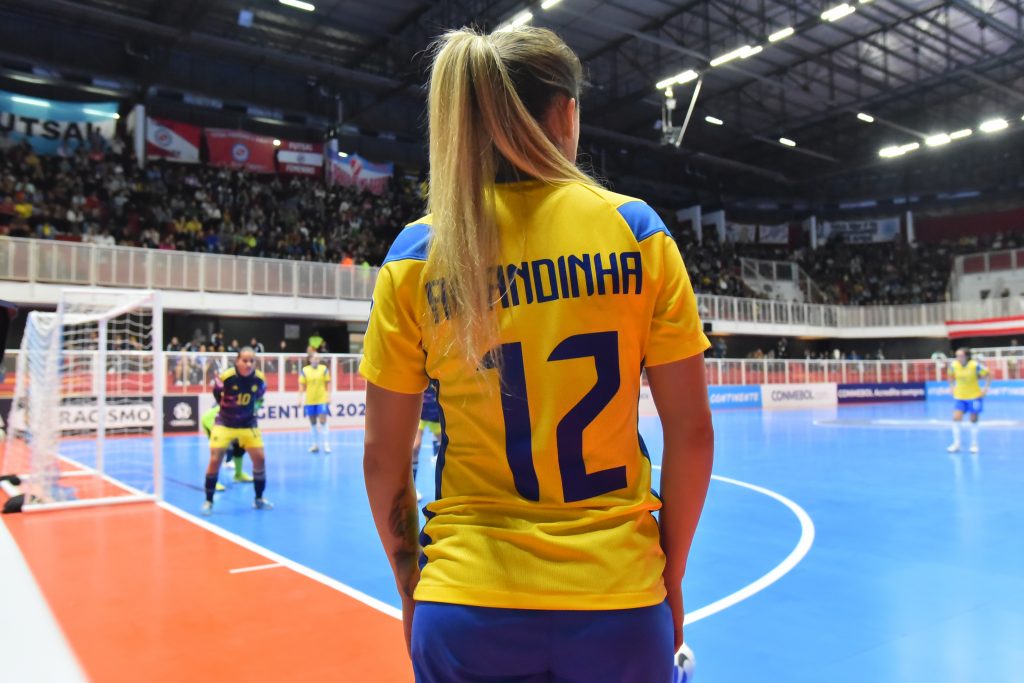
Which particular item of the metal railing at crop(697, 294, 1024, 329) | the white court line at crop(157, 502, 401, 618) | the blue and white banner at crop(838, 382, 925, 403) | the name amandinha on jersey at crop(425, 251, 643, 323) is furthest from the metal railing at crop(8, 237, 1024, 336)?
the name amandinha on jersey at crop(425, 251, 643, 323)

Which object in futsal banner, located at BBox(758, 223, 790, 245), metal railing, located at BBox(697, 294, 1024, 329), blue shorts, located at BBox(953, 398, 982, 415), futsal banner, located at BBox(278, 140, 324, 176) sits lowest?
blue shorts, located at BBox(953, 398, 982, 415)

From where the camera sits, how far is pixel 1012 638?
414 centimetres

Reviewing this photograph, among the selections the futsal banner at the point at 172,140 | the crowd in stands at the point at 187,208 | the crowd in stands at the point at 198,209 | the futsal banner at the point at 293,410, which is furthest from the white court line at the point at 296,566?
the futsal banner at the point at 172,140

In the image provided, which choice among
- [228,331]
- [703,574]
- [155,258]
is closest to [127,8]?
[155,258]

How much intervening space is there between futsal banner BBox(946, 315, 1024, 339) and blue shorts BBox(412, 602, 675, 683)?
44112mm

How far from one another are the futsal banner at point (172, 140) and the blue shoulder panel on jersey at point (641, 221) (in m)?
31.3

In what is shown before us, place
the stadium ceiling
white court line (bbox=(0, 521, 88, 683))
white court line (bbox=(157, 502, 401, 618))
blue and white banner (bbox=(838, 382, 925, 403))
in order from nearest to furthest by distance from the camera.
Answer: white court line (bbox=(0, 521, 88, 683)) → white court line (bbox=(157, 502, 401, 618)) → the stadium ceiling → blue and white banner (bbox=(838, 382, 925, 403))

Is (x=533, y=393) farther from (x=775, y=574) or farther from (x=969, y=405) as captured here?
(x=969, y=405)

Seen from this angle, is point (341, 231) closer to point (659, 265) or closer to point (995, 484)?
point (995, 484)

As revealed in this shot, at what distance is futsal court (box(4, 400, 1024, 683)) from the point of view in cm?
396

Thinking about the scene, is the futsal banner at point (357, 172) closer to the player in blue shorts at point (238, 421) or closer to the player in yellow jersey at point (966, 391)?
the player in blue shorts at point (238, 421)

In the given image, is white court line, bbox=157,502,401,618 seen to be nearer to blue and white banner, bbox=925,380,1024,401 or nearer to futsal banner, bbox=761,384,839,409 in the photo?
futsal banner, bbox=761,384,839,409

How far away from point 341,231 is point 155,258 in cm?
899

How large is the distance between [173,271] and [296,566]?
19.3 m
